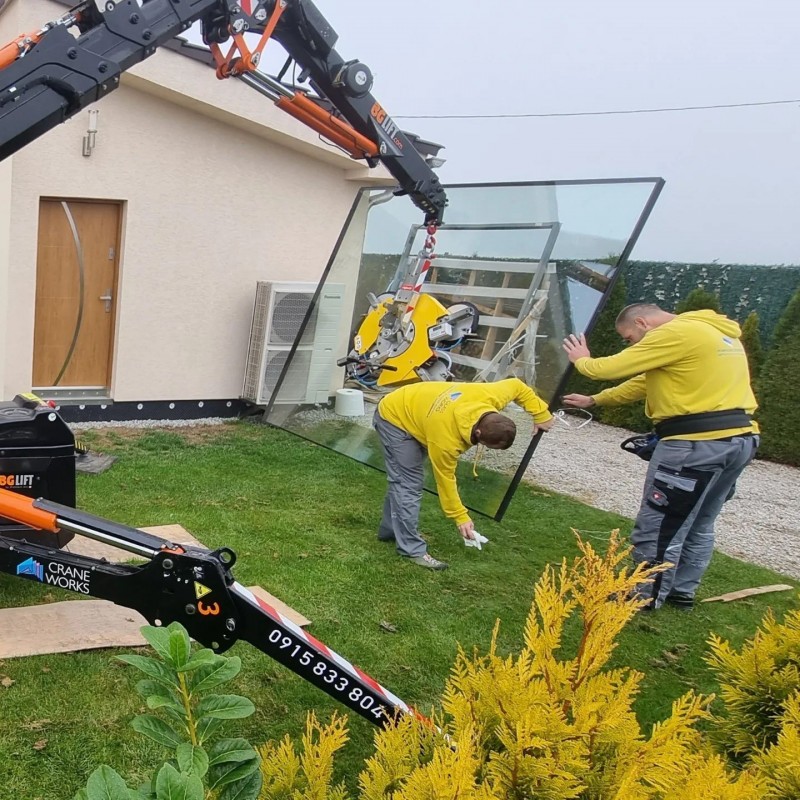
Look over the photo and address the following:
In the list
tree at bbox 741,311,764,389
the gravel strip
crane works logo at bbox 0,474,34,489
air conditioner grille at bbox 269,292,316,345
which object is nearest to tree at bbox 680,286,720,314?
tree at bbox 741,311,764,389

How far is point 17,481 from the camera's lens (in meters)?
3.58

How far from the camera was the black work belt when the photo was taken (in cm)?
445

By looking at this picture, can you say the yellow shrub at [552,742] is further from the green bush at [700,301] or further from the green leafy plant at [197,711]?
the green bush at [700,301]

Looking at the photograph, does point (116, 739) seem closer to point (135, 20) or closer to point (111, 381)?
point (135, 20)

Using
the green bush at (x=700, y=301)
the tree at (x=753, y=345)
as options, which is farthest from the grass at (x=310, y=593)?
the green bush at (x=700, y=301)

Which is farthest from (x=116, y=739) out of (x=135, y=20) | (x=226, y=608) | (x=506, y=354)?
(x=506, y=354)

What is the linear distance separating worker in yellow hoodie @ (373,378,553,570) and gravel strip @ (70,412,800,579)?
1121 millimetres

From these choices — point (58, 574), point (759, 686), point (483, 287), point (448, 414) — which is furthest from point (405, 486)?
point (759, 686)

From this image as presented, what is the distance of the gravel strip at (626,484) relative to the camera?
263 inches

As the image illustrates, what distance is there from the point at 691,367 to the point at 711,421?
0.35 metres

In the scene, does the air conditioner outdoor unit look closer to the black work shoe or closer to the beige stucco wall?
the beige stucco wall

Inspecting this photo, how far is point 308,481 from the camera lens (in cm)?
677

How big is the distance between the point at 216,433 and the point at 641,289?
8.76m

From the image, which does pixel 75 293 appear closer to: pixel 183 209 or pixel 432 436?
pixel 183 209
